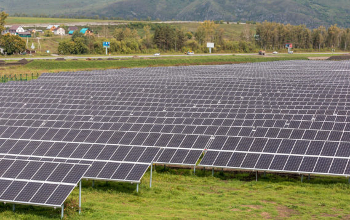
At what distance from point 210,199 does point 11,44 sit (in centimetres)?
11191

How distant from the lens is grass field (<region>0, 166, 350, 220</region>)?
20.1 m

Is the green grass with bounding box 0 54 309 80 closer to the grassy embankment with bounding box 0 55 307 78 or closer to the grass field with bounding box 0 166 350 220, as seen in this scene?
the grassy embankment with bounding box 0 55 307 78

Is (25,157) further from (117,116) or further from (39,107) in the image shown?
(39,107)

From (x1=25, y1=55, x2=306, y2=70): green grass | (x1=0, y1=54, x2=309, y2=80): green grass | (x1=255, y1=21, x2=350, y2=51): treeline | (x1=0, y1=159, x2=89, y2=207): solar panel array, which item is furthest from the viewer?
(x1=255, y1=21, x2=350, y2=51): treeline

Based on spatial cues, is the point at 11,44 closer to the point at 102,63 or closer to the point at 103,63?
the point at 102,63

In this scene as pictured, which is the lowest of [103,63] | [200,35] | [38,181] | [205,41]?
[38,181]

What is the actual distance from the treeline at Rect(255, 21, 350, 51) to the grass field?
144 meters

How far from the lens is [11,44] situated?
122 meters

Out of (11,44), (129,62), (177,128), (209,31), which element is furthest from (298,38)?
(177,128)

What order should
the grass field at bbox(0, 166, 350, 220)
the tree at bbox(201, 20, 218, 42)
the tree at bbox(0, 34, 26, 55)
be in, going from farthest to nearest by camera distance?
1. the tree at bbox(201, 20, 218, 42)
2. the tree at bbox(0, 34, 26, 55)
3. the grass field at bbox(0, 166, 350, 220)

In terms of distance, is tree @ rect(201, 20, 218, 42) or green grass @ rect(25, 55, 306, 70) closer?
green grass @ rect(25, 55, 306, 70)

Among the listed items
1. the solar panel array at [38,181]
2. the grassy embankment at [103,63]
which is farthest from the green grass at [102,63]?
the solar panel array at [38,181]

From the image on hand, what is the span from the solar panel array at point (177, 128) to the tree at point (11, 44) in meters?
71.6

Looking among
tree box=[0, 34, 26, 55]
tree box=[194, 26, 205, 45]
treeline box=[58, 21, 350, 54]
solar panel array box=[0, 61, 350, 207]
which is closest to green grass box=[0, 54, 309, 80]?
tree box=[0, 34, 26, 55]
